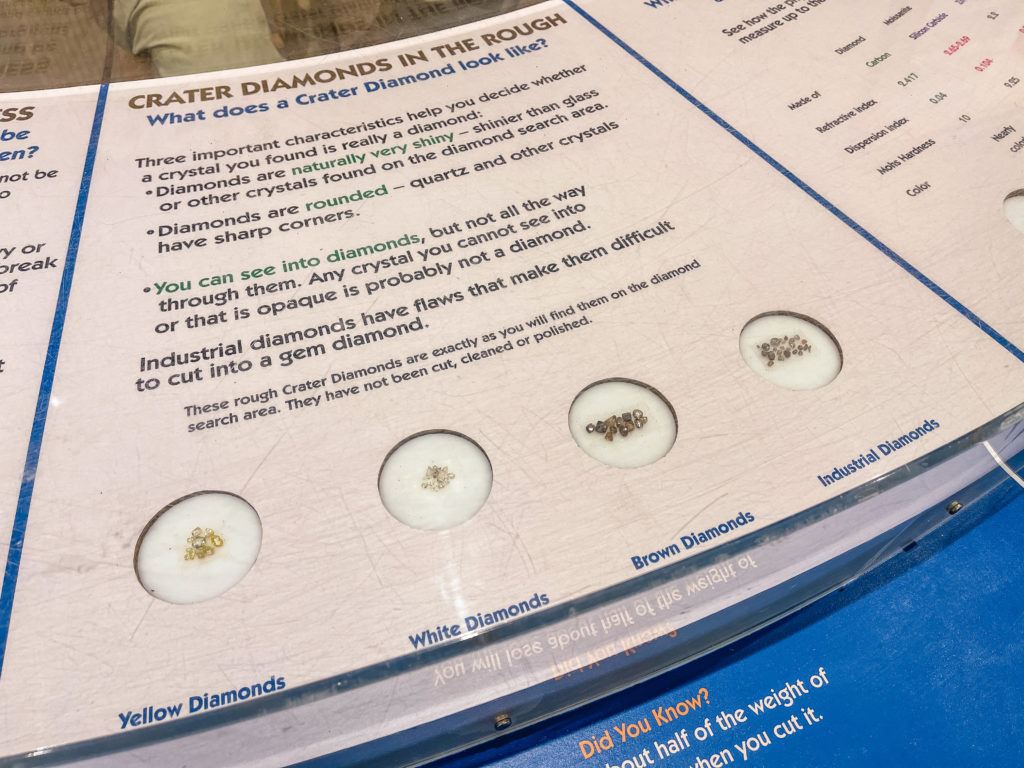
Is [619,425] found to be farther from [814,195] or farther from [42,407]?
[42,407]

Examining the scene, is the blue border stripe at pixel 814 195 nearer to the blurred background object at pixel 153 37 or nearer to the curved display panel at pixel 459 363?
the curved display panel at pixel 459 363

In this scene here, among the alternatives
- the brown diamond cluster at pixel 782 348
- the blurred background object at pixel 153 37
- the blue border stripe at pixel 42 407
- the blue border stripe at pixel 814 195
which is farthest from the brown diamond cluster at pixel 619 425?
the blurred background object at pixel 153 37

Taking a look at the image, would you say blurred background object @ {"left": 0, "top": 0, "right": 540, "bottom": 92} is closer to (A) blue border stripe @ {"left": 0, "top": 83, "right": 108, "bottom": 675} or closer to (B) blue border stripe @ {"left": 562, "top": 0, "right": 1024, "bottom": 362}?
(A) blue border stripe @ {"left": 0, "top": 83, "right": 108, "bottom": 675}

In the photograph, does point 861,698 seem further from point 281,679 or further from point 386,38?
point 386,38

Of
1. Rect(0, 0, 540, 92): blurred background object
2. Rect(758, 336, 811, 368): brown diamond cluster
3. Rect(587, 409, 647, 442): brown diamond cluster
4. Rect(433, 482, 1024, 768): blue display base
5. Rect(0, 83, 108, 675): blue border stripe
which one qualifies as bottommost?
Rect(433, 482, 1024, 768): blue display base

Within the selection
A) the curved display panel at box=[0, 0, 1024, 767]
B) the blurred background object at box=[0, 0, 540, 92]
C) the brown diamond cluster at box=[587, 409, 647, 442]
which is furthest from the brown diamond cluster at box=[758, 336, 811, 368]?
the blurred background object at box=[0, 0, 540, 92]

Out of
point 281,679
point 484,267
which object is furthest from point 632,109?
point 281,679
